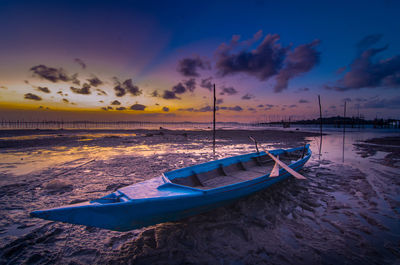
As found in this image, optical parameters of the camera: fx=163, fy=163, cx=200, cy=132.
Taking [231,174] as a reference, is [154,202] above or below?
above

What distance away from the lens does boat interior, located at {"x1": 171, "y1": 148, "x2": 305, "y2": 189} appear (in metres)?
5.66

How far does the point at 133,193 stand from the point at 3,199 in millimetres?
5103

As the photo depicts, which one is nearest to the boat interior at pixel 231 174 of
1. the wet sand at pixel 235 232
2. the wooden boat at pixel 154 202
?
the wooden boat at pixel 154 202

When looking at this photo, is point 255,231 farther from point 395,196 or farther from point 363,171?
point 363,171

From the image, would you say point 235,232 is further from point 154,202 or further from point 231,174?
point 231,174

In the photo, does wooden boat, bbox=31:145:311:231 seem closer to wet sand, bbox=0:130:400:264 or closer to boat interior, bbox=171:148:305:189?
boat interior, bbox=171:148:305:189

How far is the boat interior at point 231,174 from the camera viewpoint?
5664 millimetres

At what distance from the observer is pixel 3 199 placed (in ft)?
16.9

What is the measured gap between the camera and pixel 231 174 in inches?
278

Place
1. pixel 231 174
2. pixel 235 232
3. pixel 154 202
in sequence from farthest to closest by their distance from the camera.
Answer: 1. pixel 231 174
2. pixel 235 232
3. pixel 154 202

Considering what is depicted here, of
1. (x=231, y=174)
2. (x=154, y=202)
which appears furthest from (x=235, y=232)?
(x=231, y=174)

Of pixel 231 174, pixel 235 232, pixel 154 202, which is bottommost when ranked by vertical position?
pixel 235 232

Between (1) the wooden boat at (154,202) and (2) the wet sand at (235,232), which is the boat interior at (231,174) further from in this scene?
(2) the wet sand at (235,232)

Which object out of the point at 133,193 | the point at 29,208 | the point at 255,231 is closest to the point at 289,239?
the point at 255,231
